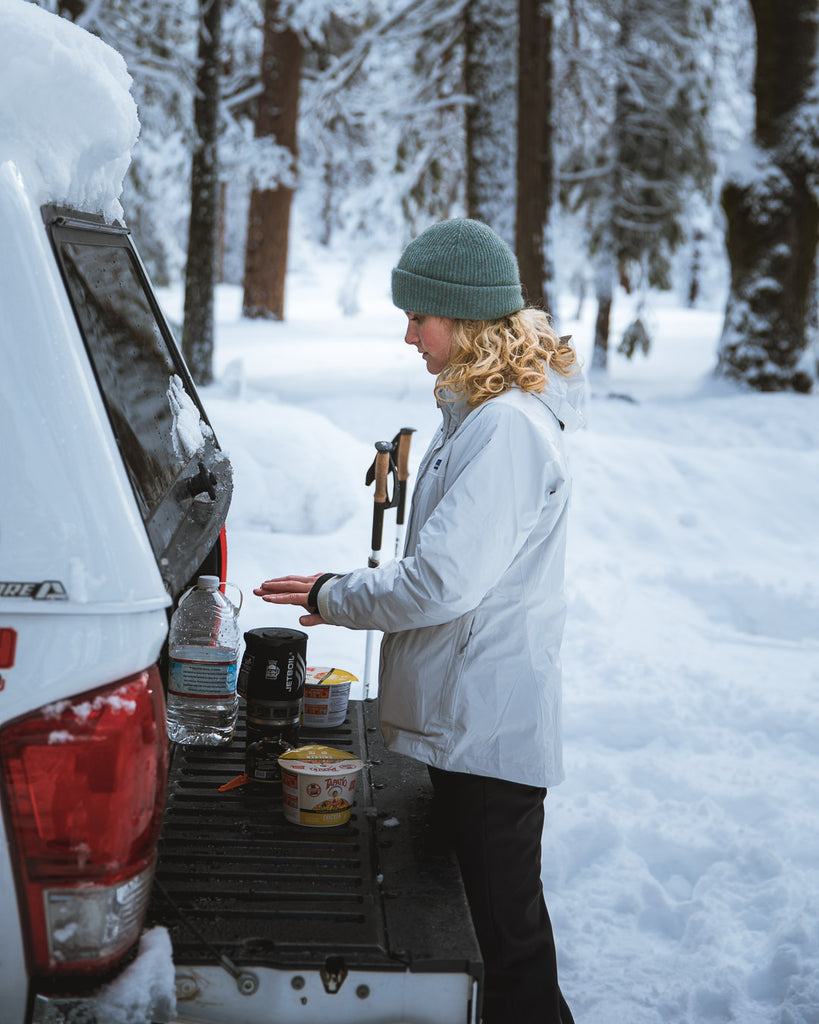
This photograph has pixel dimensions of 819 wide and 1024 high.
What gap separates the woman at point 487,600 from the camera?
2.55 meters

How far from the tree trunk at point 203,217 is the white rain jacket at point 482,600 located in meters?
10.3

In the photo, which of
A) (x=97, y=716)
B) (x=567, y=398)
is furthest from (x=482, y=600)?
(x=97, y=716)

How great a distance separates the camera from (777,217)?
1354 cm

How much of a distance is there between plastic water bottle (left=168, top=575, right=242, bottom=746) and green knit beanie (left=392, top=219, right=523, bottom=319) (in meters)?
1.00

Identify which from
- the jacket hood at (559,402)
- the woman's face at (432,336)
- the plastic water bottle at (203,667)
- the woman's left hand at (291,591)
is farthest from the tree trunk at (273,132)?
the woman's left hand at (291,591)

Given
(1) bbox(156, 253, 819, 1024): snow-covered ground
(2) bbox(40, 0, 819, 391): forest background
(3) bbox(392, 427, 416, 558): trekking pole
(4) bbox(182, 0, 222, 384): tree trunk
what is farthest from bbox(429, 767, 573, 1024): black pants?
(4) bbox(182, 0, 222, 384): tree trunk

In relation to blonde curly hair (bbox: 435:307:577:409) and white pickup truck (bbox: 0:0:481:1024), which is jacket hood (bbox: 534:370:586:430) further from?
white pickup truck (bbox: 0:0:481:1024)

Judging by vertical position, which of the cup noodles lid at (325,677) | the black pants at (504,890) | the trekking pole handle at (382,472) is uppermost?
the trekking pole handle at (382,472)

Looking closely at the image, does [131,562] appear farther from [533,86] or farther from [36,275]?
[533,86]

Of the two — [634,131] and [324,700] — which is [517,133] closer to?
[634,131]

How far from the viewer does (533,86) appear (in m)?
13.0

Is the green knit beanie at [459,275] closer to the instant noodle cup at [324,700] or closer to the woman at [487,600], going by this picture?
the woman at [487,600]

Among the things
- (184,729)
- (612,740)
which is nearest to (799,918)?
(612,740)

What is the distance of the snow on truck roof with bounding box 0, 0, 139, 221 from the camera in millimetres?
1913
